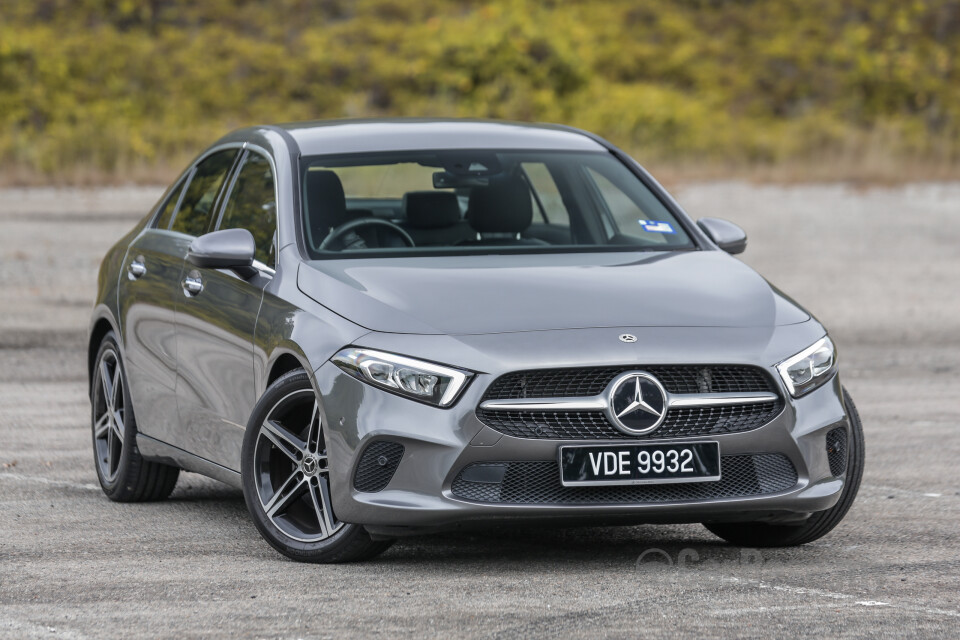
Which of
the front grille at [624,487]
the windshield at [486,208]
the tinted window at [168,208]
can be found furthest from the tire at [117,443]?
the front grille at [624,487]

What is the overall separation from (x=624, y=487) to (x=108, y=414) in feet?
10.6

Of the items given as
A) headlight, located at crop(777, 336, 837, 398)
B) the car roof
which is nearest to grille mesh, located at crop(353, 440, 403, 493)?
headlight, located at crop(777, 336, 837, 398)

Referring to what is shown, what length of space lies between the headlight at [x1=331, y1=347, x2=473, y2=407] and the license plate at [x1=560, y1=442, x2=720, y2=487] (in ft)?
1.36

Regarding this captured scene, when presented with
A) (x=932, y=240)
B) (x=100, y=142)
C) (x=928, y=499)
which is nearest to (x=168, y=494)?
(x=928, y=499)

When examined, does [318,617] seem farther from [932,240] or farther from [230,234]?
[932,240]

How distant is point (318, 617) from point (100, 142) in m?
26.6

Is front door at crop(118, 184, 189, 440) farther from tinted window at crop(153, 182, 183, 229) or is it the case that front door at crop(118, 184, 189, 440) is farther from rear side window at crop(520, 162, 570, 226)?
rear side window at crop(520, 162, 570, 226)

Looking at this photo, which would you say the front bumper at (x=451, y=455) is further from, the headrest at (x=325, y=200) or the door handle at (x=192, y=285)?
the door handle at (x=192, y=285)

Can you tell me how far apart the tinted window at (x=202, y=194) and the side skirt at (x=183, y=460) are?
934mm

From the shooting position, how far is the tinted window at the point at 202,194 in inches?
316

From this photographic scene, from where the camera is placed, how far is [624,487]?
6.12 metres

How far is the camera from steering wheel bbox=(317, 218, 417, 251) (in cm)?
710

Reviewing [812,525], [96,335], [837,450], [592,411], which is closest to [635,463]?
[592,411]

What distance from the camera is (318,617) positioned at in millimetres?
5590
